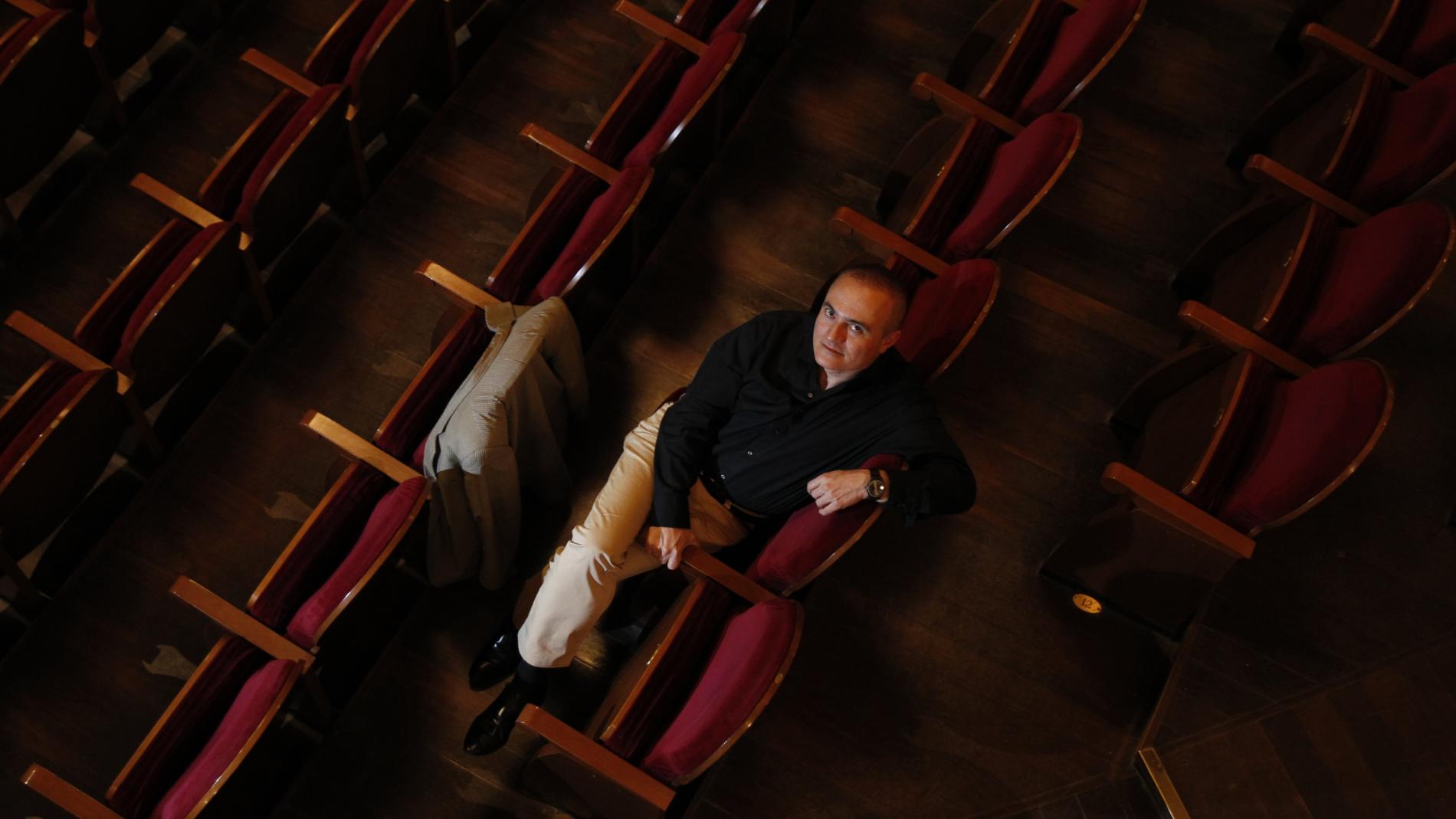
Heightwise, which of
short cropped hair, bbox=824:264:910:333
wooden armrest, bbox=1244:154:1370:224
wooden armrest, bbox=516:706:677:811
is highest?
wooden armrest, bbox=1244:154:1370:224

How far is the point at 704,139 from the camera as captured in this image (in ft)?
1.77

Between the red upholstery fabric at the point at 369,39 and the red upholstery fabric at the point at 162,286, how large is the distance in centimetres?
9

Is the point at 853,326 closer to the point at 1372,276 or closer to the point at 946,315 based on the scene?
the point at 946,315

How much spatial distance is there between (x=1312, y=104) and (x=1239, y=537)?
0.23 metres

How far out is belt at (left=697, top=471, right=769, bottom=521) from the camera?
43 cm

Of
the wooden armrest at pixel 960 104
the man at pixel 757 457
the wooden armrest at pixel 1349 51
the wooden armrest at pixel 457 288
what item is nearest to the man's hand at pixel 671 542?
the man at pixel 757 457

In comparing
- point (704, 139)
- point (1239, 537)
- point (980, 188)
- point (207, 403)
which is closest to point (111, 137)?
point (207, 403)

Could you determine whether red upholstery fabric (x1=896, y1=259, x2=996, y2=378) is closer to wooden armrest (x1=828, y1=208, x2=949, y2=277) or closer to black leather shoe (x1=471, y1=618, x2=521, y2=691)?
wooden armrest (x1=828, y1=208, x2=949, y2=277)

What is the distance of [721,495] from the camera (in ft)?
1.40

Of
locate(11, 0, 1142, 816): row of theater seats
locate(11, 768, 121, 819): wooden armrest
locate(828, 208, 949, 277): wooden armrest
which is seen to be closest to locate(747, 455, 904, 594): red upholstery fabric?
locate(11, 0, 1142, 816): row of theater seats

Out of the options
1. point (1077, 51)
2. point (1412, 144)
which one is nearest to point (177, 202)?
point (1077, 51)

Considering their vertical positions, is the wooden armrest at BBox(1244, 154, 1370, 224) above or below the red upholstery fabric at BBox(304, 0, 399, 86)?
above

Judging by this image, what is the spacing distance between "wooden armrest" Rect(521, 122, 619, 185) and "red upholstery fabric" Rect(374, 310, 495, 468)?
73 millimetres

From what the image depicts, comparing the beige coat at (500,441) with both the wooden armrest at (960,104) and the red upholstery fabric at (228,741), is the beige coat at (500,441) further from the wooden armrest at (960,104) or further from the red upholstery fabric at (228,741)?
the wooden armrest at (960,104)
